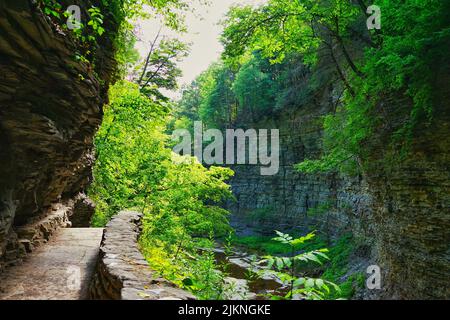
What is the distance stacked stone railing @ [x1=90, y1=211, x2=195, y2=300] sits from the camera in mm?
3507

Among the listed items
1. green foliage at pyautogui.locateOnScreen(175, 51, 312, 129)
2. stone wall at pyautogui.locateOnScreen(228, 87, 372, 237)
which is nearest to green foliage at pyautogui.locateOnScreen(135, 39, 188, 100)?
green foliage at pyautogui.locateOnScreen(175, 51, 312, 129)

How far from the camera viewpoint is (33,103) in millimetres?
6320

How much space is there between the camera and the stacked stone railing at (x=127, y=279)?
3.51 meters

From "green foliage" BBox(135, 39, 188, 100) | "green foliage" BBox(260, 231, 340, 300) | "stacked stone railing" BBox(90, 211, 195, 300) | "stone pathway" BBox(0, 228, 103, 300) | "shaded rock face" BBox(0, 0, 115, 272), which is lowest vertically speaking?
"stone pathway" BBox(0, 228, 103, 300)

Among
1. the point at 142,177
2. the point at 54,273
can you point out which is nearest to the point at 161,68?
the point at 142,177

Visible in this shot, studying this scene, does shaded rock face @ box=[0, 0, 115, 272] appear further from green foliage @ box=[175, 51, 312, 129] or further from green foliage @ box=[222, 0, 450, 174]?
green foliage @ box=[175, 51, 312, 129]

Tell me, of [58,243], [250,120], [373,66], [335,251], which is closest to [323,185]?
[335,251]

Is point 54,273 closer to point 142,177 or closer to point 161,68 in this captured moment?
point 142,177

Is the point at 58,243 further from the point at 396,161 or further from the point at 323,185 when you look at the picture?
the point at 323,185

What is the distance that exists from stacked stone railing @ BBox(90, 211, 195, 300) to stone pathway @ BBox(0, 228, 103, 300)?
0.63 metres

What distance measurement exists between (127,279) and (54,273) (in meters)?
3.12
